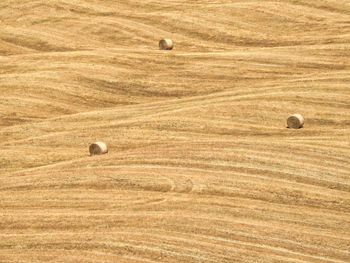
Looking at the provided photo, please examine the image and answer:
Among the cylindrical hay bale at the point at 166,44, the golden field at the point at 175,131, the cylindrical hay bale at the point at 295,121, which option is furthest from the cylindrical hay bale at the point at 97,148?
the cylindrical hay bale at the point at 166,44

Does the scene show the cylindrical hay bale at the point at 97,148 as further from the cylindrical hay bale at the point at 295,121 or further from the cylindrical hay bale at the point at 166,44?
the cylindrical hay bale at the point at 166,44

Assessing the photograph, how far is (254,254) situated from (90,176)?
7.78 m

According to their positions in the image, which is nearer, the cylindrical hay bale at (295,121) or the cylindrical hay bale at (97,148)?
the cylindrical hay bale at (97,148)

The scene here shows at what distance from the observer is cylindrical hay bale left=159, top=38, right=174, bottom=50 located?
136ft

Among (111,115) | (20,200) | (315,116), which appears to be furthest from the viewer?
(111,115)

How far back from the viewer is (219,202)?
22.0 metres

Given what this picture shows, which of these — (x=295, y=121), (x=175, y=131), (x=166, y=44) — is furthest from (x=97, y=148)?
(x=166, y=44)

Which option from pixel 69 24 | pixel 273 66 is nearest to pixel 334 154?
pixel 273 66

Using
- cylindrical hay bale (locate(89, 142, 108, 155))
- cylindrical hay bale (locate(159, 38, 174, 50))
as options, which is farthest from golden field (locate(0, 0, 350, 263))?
cylindrical hay bale (locate(159, 38, 174, 50))

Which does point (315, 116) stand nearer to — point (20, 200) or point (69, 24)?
point (20, 200)

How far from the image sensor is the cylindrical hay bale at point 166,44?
136 ft

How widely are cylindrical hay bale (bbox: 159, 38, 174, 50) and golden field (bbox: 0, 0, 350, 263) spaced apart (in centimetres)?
86

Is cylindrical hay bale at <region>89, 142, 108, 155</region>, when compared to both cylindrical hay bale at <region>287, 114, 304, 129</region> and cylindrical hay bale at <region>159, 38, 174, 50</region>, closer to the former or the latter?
cylindrical hay bale at <region>287, 114, 304, 129</region>

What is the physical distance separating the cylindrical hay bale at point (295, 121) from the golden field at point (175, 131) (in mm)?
399
